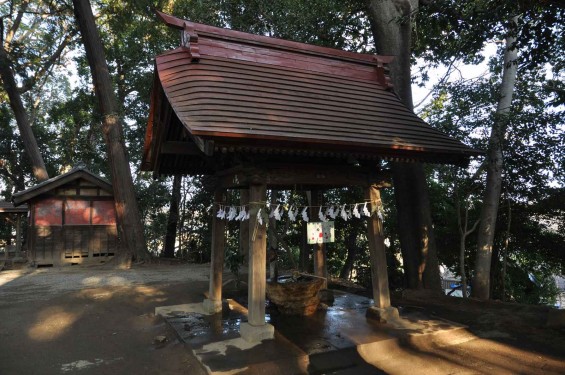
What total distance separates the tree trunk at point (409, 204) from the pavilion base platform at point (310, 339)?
64.1 inches

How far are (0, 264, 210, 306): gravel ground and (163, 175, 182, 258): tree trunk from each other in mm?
4008

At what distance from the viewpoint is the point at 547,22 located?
5715mm

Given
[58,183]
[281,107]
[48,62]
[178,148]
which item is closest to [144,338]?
[178,148]

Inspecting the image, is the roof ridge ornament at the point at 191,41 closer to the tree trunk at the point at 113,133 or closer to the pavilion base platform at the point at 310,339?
the pavilion base platform at the point at 310,339

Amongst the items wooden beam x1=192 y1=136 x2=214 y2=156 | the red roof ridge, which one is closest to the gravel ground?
wooden beam x1=192 y1=136 x2=214 y2=156

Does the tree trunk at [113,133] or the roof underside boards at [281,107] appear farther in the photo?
the tree trunk at [113,133]

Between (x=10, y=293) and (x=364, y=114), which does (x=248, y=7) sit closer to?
(x=364, y=114)

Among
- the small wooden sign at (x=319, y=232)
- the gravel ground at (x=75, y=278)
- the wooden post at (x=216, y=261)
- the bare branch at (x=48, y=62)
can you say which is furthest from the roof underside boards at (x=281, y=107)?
the bare branch at (x=48, y=62)

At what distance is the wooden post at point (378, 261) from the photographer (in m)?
5.83

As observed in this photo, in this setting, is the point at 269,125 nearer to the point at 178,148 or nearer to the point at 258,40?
the point at 178,148

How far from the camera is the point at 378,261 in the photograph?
19.1 feet

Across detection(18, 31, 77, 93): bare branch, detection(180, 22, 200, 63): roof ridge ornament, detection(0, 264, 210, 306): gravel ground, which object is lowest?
detection(0, 264, 210, 306): gravel ground

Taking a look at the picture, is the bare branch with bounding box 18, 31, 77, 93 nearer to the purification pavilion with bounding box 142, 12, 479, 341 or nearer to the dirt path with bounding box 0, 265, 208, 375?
the dirt path with bounding box 0, 265, 208, 375

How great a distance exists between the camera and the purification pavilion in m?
4.62
